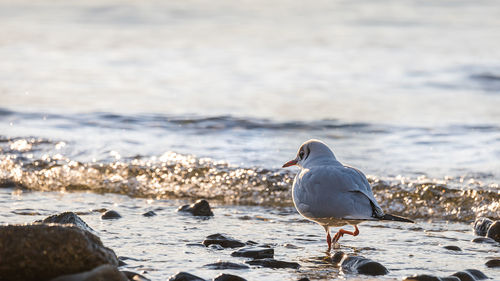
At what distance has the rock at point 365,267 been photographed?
15.1 ft

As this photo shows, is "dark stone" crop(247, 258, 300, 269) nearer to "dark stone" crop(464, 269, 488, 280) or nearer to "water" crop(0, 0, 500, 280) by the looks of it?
"water" crop(0, 0, 500, 280)

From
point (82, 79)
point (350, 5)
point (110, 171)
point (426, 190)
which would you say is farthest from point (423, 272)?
point (350, 5)

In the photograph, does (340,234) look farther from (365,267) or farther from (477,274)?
(477,274)

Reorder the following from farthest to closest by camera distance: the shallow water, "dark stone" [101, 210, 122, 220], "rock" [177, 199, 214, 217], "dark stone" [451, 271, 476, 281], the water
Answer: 1. "rock" [177, 199, 214, 217]
2. the water
3. "dark stone" [101, 210, 122, 220]
4. the shallow water
5. "dark stone" [451, 271, 476, 281]

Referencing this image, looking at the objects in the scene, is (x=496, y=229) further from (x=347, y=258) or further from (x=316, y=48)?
(x=316, y=48)

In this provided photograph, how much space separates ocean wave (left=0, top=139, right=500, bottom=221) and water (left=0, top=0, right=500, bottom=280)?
0.02 meters

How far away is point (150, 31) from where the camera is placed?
65.1 feet

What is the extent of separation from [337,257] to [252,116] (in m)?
6.39

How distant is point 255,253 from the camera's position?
4.95 meters

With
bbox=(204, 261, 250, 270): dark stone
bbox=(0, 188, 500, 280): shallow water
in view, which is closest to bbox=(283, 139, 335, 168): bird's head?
bbox=(0, 188, 500, 280): shallow water

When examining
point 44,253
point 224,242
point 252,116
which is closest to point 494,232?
point 224,242

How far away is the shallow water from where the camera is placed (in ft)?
15.6

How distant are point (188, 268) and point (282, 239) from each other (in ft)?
4.00

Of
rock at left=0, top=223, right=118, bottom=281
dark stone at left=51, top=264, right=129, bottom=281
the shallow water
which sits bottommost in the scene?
the shallow water
